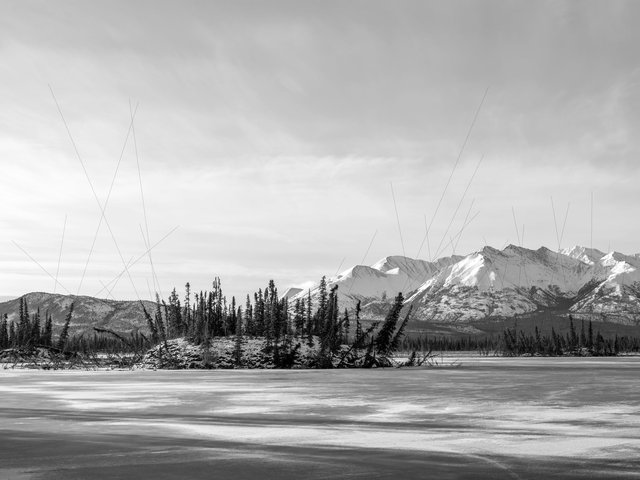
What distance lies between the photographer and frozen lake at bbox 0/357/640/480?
410 inches

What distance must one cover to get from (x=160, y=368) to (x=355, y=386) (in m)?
31.6

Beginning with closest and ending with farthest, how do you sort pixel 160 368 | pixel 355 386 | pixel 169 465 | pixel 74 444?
pixel 169 465
pixel 74 444
pixel 355 386
pixel 160 368

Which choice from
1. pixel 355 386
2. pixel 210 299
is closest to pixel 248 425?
pixel 355 386

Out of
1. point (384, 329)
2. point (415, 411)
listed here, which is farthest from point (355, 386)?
point (384, 329)

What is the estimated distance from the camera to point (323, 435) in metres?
14.0

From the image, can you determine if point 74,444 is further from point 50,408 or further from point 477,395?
point 477,395

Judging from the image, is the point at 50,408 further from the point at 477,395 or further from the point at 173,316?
the point at 173,316

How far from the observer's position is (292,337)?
205 ft

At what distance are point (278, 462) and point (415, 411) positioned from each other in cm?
839

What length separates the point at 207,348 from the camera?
58.8 metres

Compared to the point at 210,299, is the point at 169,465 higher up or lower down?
lower down

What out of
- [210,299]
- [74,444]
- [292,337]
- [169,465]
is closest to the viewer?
[169,465]

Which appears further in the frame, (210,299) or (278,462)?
(210,299)

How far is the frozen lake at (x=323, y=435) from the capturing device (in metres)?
10.4
